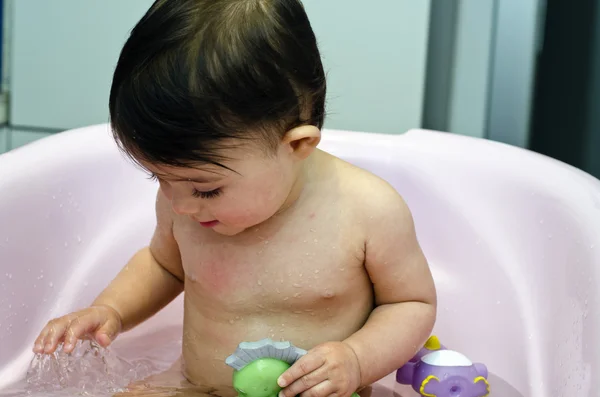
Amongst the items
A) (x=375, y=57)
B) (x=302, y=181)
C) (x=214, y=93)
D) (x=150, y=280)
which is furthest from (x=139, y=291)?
(x=375, y=57)

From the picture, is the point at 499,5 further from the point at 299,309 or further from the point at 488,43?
the point at 299,309

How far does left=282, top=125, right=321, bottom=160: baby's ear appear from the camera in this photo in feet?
2.74

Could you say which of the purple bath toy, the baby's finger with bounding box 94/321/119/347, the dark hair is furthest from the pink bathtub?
the dark hair

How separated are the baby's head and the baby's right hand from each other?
0.63ft

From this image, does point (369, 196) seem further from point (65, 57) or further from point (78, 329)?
point (65, 57)

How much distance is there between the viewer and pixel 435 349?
3.40ft

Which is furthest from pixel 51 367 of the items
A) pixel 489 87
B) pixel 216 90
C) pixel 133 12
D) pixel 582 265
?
pixel 489 87

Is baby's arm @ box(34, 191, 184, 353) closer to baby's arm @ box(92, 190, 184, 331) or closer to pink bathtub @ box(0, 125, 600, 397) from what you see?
baby's arm @ box(92, 190, 184, 331)

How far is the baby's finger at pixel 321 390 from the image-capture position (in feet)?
2.69

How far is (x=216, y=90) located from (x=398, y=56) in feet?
2.38

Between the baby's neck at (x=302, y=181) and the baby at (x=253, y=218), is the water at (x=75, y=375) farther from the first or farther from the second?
the baby's neck at (x=302, y=181)

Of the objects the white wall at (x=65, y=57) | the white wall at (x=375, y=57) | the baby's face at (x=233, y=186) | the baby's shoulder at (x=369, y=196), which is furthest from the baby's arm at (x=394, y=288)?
the white wall at (x=65, y=57)

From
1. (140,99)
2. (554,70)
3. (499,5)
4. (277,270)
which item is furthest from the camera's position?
(554,70)

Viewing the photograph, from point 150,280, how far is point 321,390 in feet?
1.01
